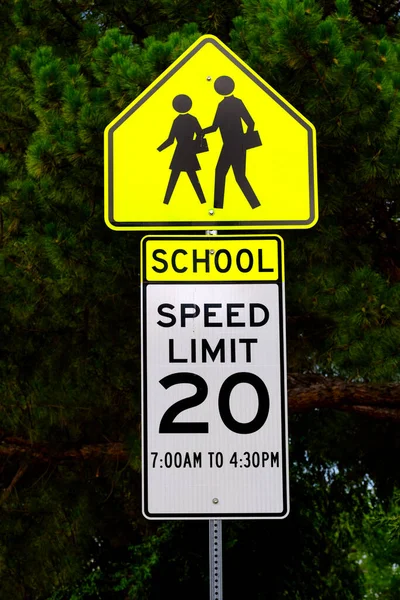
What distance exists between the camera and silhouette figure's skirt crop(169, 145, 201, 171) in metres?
A: 3.04

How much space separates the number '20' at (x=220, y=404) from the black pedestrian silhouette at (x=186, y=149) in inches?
24.0

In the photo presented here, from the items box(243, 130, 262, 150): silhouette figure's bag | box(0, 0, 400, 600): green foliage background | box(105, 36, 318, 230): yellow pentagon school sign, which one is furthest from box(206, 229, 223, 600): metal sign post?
box(0, 0, 400, 600): green foliage background

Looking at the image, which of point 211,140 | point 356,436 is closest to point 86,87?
point 211,140

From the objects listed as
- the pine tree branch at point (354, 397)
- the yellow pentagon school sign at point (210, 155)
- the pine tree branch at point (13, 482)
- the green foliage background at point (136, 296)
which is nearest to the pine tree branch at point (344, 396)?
the pine tree branch at point (354, 397)

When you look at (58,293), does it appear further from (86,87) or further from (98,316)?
(86,87)

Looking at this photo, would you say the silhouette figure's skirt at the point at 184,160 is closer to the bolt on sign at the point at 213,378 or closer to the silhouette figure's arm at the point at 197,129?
the silhouette figure's arm at the point at 197,129

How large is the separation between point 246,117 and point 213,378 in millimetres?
913

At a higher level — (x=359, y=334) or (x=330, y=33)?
(x=330, y=33)

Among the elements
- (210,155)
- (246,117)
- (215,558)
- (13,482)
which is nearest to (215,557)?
(215,558)

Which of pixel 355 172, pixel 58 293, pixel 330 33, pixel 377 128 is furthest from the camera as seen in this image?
pixel 58 293

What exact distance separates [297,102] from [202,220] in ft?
10.3

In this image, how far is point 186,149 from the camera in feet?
10.1

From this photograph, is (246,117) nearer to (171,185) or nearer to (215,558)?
(171,185)

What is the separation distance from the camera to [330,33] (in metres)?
5.41
